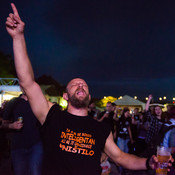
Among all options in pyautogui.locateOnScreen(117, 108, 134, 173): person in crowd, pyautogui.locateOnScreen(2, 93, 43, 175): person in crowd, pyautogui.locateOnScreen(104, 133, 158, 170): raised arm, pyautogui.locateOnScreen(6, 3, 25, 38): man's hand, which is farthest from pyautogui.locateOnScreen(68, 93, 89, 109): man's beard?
pyautogui.locateOnScreen(117, 108, 134, 173): person in crowd

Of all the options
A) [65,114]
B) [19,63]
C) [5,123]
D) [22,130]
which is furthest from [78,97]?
[5,123]

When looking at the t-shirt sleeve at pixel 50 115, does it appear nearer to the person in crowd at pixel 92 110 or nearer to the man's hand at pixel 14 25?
the man's hand at pixel 14 25

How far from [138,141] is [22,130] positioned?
4987mm

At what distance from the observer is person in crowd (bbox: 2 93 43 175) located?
3.31 m

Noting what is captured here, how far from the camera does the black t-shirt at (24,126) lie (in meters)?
3.44

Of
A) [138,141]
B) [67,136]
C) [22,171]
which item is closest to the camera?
[67,136]

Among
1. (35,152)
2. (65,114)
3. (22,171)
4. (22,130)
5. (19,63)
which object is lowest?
(22,171)

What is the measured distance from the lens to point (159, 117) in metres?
5.83

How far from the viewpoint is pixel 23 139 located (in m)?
3.46

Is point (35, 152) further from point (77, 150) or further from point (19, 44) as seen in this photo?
point (19, 44)

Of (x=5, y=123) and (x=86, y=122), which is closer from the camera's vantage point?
(x=86, y=122)

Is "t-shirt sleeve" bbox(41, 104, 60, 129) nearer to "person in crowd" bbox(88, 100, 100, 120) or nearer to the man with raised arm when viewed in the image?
the man with raised arm

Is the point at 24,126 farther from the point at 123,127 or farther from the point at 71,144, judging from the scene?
Result: the point at 123,127

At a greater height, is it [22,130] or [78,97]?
[78,97]
